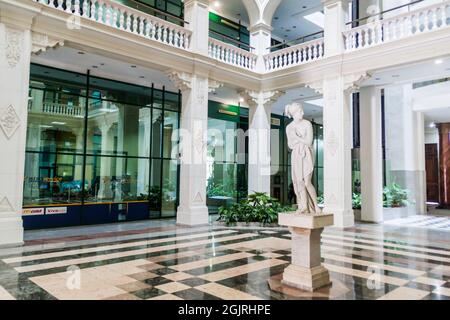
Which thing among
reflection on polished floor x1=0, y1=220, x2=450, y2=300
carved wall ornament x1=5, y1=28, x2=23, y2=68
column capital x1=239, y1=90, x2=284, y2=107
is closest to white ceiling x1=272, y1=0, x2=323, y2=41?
column capital x1=239, y1=90, x2=284, y2=107

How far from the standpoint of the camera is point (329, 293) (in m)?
4.37

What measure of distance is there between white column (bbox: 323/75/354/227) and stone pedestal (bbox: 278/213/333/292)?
6.34 metres

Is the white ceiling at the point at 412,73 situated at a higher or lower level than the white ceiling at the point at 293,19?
lower

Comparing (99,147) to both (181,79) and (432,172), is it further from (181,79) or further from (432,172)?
(432,172)

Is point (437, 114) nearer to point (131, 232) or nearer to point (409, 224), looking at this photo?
point (409, 224)

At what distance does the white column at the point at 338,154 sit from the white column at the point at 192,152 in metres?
4.10

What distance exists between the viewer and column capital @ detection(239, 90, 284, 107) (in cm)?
1338

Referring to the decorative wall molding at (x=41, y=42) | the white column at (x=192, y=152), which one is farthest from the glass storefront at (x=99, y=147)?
the decorative wall molding at (x=41, y=42)

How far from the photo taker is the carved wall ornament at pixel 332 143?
10953 mm

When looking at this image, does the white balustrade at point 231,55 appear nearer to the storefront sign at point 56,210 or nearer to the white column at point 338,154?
the white column at point 338,154

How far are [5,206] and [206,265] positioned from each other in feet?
15.5

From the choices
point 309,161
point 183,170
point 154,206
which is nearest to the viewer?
point 309,161

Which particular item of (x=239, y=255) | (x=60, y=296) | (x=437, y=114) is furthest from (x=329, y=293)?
(x=437, y=114)

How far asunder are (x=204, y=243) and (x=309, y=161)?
12.7 ft
